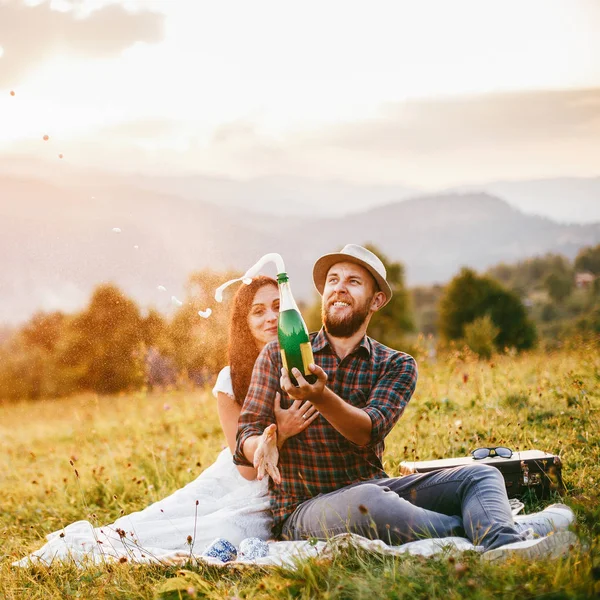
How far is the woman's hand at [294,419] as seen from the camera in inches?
144

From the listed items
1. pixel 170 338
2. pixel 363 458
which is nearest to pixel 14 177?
pixel 170 338

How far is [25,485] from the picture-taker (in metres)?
6.70

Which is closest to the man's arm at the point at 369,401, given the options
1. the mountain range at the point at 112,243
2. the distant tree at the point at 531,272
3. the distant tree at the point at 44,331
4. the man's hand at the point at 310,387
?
the man's hand at the point at 310,387

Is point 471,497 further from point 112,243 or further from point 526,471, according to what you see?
point 112,243

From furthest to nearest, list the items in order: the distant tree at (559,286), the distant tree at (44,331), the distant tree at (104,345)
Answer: the distant tree at (559,286), the distant tree at (44,331), the distant tree at (104,345)

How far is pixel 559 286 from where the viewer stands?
29953mm

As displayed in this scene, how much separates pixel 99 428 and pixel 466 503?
6790 mm

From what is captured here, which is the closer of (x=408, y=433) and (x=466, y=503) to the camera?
(x=466, y=503)

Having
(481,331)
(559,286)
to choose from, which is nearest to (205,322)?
(481,331)

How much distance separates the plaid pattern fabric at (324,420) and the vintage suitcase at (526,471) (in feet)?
2.16

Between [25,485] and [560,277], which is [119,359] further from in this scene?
[560,277]

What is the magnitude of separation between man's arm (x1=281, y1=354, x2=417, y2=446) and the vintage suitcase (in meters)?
0.80

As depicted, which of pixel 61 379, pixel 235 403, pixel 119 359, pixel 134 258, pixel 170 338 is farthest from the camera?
pixel 61 379

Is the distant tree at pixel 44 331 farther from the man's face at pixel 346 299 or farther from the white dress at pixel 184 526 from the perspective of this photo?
the man's face at pixel 346 299
